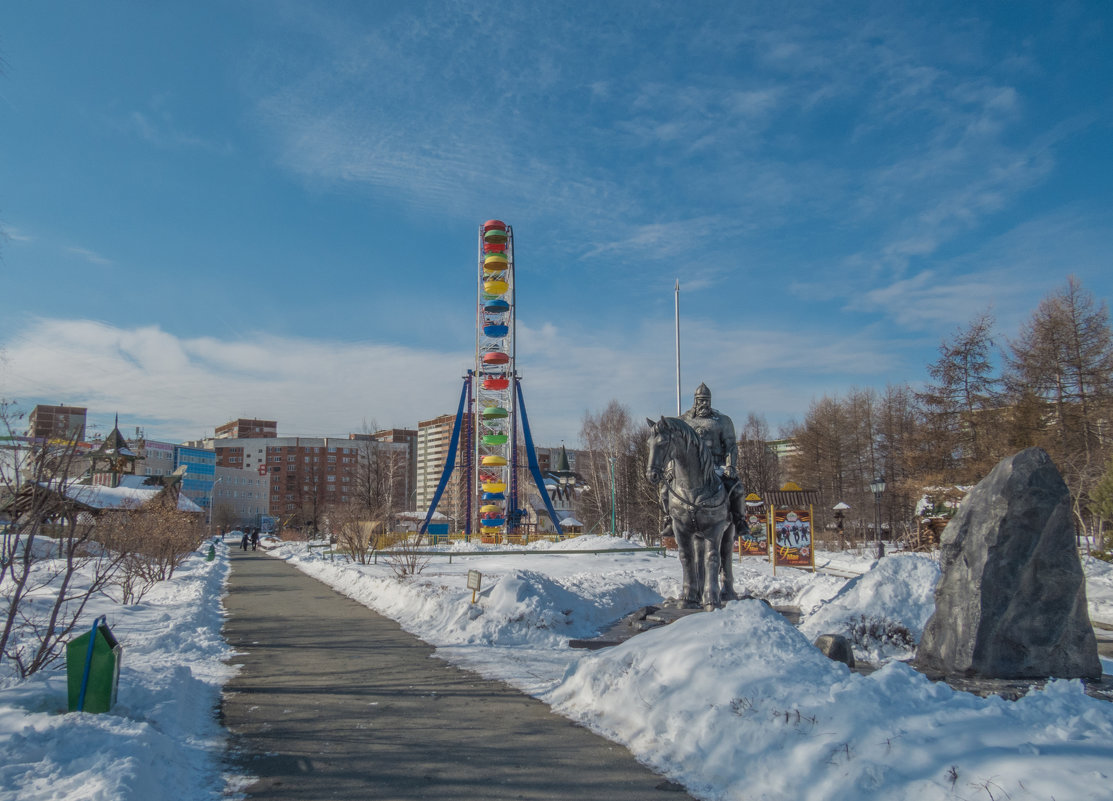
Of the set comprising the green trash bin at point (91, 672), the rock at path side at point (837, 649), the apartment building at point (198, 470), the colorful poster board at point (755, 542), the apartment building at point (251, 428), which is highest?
the apartment building at point (251, 428)

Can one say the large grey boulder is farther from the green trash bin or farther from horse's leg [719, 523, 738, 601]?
the green trash bin

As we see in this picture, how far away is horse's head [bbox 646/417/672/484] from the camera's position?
32.1 feet

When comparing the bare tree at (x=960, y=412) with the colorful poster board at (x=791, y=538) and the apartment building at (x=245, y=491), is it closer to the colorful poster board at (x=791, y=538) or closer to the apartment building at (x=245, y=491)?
the colorful poster board at (x=791, y=538)

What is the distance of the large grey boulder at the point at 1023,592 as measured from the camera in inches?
255

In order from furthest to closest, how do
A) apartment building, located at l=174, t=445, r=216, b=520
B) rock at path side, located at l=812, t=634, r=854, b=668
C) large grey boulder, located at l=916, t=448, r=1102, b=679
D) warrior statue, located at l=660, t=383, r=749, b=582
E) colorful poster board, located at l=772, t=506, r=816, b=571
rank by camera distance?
1. apartment building, located at l=174, t=445, r=216, b=520
2. colorful poster board, located at l=772, t=506, r=816, b=571
3. warrior statue, located at l=660, t=383, r=749, b=582
4. rock at path side, located at l=812, t=634, r=854, b=668
5. large grey boulder, located at l=916, t=448, r=1102, b=679

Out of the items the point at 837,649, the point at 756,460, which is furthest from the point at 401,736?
the point at 756,460

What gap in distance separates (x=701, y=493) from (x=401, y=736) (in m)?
5.94

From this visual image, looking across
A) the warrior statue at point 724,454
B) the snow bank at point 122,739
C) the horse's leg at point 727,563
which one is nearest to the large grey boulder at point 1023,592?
the warrior statue at point 724,454

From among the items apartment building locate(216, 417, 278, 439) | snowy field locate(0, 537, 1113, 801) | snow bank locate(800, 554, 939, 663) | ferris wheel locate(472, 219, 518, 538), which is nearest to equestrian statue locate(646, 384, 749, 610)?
snow bank locate(800, 554, 939, 663)

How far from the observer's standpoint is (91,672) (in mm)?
5461

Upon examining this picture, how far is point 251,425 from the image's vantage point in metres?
158

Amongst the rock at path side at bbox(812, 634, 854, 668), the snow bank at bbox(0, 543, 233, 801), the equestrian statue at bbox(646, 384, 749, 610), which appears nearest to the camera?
the snow bank at bbox(0, 543, 233, 801)

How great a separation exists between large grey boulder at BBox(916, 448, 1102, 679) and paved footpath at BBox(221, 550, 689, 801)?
138 inches

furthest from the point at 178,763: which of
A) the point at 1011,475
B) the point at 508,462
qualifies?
the point at 508,462
